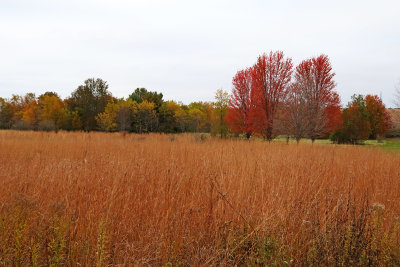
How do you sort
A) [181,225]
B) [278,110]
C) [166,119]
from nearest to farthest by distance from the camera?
[181,225], [278,110], [166,119]

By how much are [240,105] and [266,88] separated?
272 centimetres

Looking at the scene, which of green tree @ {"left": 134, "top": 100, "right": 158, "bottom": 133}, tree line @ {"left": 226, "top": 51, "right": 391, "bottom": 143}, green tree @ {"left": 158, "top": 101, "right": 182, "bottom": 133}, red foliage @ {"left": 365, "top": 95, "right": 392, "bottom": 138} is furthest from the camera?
green tree @ {"left": 158, "top": 101, "right": 182, "bottom": 133}

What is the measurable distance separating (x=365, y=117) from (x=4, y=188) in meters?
32.1

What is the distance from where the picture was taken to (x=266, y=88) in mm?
19656

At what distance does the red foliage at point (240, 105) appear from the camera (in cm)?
2092

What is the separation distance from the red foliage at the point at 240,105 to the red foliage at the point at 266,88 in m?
1.26

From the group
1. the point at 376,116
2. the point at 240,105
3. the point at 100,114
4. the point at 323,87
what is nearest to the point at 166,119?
the point at 100,114

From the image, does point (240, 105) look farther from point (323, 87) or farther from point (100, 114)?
point (100, 114)

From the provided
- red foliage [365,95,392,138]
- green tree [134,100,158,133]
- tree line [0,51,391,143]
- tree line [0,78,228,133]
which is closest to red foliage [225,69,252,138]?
tree line [0,51,391,143]

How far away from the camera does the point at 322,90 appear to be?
66.5 ft

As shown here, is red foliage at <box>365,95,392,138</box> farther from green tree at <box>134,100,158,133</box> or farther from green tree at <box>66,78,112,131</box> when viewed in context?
green tree at <box>66,78,112,131</box>

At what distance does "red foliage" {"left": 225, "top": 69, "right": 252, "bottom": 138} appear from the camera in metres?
20.9

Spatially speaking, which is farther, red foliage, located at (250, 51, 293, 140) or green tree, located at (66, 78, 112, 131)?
green tree, located at (66, 78, 112, 131)

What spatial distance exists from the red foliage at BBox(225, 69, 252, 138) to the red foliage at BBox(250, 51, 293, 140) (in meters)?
1.26
